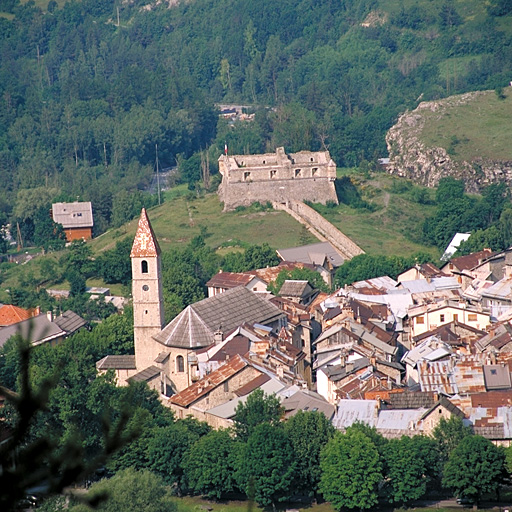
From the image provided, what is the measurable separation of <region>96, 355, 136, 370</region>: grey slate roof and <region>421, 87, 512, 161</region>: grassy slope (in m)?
65.2

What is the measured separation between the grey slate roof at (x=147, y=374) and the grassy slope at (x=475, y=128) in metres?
67.7

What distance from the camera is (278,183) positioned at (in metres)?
97.3

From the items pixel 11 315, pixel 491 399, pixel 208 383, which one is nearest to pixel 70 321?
pixel 11 315

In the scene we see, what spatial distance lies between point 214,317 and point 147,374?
5.25 m

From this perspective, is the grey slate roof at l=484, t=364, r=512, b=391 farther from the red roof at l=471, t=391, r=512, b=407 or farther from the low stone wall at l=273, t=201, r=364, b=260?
the low stone wall at l=273, t=201, r=364, b=260

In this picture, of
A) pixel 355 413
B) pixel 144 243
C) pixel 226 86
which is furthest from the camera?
pixel 226 86

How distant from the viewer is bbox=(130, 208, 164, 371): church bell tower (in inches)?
2309

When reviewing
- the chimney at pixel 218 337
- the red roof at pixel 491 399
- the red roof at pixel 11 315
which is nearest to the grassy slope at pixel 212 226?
the red roof at pixel 11 315

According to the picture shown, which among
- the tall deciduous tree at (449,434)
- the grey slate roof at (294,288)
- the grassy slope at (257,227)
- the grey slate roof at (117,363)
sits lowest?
the grassy slope at (257,227)

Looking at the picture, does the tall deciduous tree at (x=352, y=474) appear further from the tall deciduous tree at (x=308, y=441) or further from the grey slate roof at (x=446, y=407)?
the grey slate roof at (x=446, y=407)

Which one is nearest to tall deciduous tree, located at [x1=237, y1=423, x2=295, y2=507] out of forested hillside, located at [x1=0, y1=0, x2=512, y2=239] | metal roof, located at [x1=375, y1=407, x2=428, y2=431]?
metal roof, located at [x1=375, y1=407, x2=428, y2=431]

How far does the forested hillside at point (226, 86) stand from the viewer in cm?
13312

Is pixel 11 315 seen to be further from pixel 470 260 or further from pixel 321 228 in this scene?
pixel 470 260

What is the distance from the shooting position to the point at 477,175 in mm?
117062
